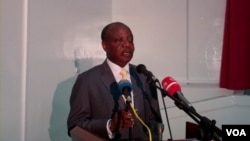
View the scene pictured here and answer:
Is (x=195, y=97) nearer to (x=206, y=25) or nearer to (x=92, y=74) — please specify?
(x=206, y=25)

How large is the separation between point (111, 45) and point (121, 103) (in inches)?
12.2

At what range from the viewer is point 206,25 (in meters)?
2.88

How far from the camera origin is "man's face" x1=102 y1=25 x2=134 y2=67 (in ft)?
5.60

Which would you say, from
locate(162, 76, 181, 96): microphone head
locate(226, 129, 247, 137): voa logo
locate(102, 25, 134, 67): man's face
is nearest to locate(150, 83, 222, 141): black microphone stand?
locate(162, 76, 181, 96): microphone head

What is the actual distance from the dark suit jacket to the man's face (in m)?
0.08

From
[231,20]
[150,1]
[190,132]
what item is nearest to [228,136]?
[190,132]

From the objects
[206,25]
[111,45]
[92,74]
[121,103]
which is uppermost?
[206,25]

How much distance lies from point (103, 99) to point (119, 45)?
293 millimetres

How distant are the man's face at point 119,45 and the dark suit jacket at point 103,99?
0.27 feet

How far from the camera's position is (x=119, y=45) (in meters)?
1.71

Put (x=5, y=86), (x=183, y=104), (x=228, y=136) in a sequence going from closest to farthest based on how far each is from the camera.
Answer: (x=228, y=136)
(x=183, y=104)
(x=5, y=86)

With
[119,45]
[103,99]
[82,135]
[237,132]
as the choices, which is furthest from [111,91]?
[237,132]

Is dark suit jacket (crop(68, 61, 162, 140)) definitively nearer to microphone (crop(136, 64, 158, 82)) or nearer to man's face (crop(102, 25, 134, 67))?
man's face (crop(102, 25, 134, 67))

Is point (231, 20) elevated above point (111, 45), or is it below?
above
